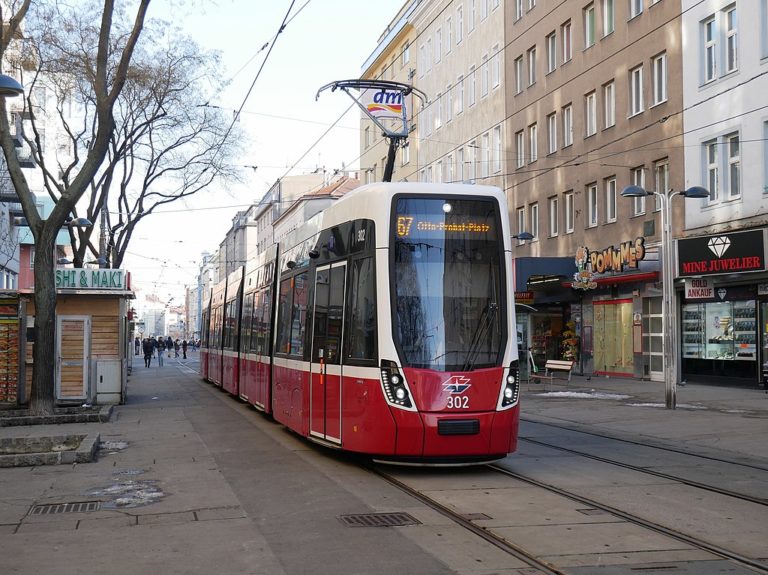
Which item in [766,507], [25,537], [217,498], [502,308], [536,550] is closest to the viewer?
[536,550]

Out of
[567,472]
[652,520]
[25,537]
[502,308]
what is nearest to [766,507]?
[652,520]

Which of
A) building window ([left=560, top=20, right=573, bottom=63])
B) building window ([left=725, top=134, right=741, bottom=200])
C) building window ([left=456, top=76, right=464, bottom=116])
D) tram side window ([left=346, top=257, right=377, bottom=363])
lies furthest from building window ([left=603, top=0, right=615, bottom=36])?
tram side window ([left=346, top=257, right=377, bottom=363])

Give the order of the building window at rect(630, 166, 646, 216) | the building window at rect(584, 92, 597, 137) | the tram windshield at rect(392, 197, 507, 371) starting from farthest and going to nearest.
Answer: the building window at rect(584, 92, 597, 137) → the building window at rect(630, 166, 646, 216) → the tram windshield at rect(392, 197, 507, 371)

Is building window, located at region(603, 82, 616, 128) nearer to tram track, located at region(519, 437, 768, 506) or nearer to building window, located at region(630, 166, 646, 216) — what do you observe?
building window, located at region(630, 166, 646, 216)

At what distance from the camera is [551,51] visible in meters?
37.4

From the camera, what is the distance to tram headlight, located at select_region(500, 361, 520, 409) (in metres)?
10.6

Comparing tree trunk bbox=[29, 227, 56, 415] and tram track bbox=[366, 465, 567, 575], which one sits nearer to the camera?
tram track bbox=[366, 465, 567, 575]

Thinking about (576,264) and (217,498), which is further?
(576,264)

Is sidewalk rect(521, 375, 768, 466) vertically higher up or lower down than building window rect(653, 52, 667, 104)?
lower down

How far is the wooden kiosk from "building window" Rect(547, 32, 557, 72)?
20290 millimetres

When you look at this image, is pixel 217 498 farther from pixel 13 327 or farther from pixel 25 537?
pixel 13 327

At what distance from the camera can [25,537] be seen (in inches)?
310

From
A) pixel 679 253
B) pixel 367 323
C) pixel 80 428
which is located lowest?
pixel 80 428

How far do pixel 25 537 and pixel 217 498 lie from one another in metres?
2.15
